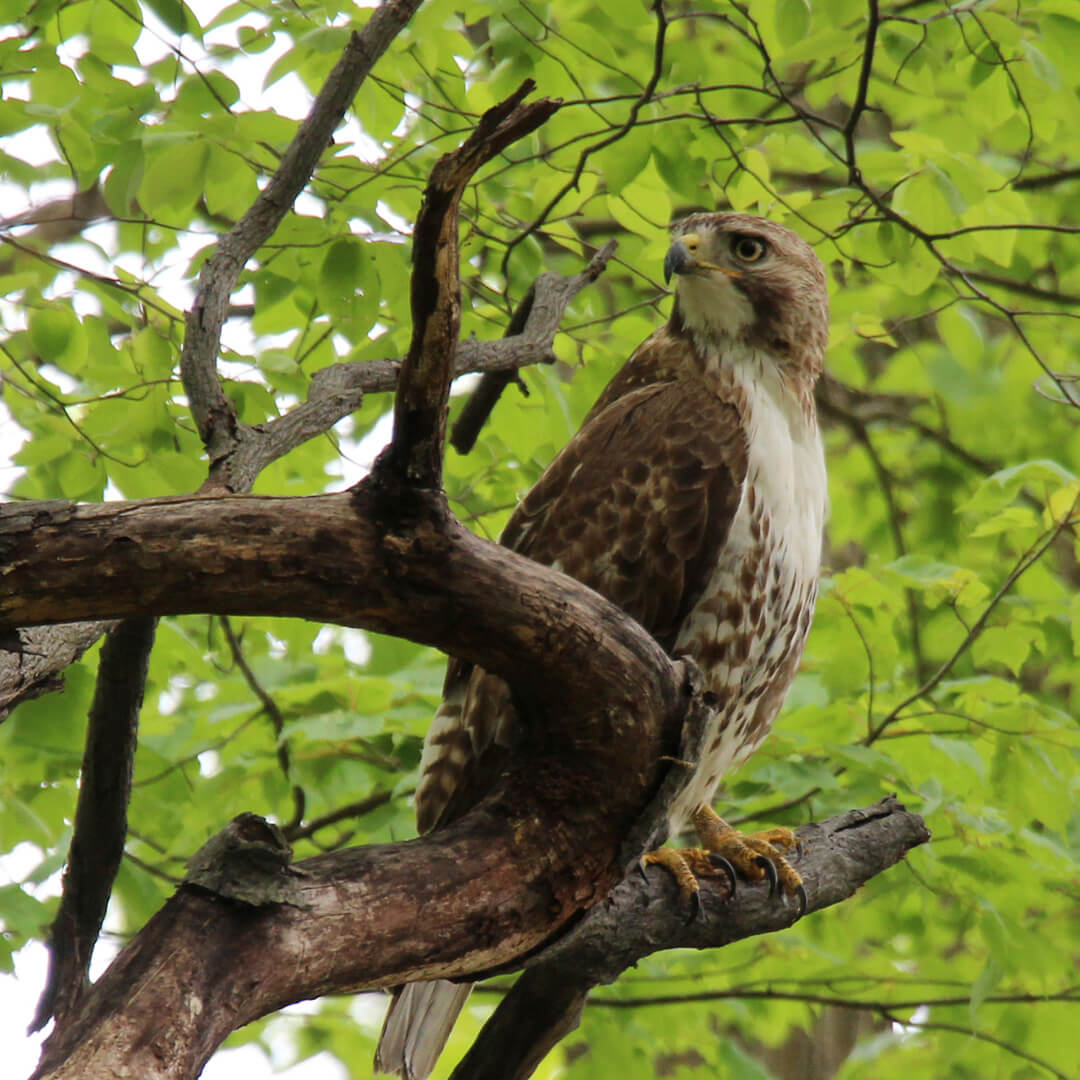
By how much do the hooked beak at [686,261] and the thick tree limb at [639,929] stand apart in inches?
62.7

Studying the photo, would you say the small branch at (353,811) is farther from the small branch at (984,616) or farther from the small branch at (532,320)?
the small branch at (984,616)

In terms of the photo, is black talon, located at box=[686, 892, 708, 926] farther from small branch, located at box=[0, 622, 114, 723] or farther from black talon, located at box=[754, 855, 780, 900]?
small branch, located at box=[0, 622, 114, 723]

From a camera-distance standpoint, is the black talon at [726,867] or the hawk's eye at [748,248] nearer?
the black talon at [726,867]

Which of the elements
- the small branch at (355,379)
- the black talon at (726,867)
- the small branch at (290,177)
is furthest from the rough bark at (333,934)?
the small branch at (290,177)

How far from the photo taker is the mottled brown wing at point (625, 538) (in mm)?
3434

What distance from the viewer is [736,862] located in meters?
3.59

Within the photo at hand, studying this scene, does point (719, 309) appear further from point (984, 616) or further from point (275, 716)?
point (275, 716)

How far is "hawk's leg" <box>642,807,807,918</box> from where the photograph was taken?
3.37 m

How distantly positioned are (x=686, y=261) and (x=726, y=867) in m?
1.68

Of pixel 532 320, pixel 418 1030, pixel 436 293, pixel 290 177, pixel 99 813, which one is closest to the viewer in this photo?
pixel 436 293

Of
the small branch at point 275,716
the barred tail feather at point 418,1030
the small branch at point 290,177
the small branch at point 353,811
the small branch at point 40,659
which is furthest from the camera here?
the small branch at point 353,811

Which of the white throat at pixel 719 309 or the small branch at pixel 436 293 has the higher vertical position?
the white throat at pixel 719 309

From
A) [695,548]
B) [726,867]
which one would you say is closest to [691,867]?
[726,867]

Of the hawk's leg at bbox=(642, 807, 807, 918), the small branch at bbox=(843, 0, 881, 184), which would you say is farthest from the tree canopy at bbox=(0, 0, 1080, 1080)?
the hawk's leg at bbox=(642, 807, 807, 918)
